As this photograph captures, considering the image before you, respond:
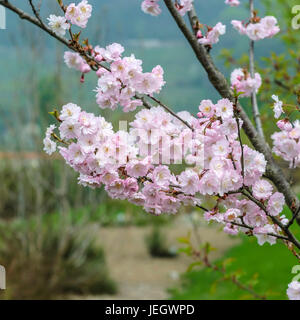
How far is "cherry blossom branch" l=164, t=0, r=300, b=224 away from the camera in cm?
165

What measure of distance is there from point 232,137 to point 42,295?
487cm

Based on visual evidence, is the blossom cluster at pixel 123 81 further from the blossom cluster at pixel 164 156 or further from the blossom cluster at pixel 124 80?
the blossom cluster at pixel 164 156

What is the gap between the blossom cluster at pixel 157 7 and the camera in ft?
5.89

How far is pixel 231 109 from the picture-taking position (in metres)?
1.36

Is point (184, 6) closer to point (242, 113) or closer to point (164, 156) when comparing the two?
point (242, 113)

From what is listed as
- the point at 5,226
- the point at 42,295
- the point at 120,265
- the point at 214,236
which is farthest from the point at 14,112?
the point at 214,236

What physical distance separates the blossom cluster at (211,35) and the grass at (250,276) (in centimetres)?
411

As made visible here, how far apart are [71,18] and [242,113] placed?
0.68 m

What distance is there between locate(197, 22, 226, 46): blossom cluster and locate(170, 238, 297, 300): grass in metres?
4.11

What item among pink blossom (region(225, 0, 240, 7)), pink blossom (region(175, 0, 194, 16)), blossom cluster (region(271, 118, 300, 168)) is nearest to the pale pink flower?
blossom cluster (region(271, 118, 300, 168))

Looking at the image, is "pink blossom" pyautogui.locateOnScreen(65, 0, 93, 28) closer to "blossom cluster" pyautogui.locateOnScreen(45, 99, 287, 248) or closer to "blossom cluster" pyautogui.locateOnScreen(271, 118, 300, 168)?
"blossom cluster" pyautogui.locateOnScreen(45, 99, 287, 248)

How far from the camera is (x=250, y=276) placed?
6.36 meters

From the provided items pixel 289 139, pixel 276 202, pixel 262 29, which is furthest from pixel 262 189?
pixel 262 29

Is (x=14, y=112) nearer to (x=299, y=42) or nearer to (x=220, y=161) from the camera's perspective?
(x=299, y=42)
